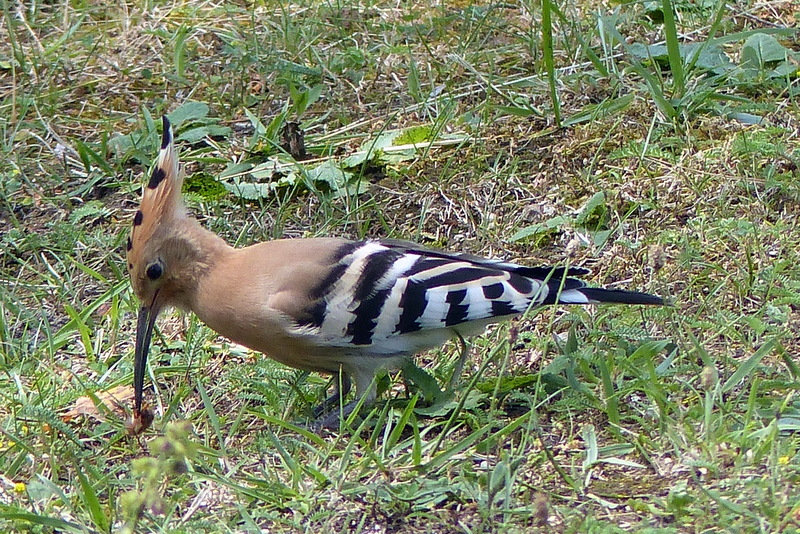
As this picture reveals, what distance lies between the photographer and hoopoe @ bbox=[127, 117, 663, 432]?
266cm

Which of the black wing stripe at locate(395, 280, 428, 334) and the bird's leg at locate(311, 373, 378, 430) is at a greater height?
the black wing stripe at locate(395, 280, 428, 334)

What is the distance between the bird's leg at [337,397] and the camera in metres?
2.69

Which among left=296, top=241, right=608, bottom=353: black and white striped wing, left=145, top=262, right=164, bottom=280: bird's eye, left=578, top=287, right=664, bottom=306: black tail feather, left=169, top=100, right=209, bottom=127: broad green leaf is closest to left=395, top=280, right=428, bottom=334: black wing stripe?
left=296, top=241, right=608, bottom=353: black and white striped wing

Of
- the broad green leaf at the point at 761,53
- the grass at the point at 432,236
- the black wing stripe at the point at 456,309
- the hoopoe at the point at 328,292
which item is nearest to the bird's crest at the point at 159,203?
the hoopoe at the point at 328,292

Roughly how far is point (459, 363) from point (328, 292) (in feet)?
1.21

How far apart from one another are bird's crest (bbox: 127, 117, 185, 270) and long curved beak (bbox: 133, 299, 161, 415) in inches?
4.8

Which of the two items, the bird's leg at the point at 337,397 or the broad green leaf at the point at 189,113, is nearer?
the bird's leg at the point at 337,397

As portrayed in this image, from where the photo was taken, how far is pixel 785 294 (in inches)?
113

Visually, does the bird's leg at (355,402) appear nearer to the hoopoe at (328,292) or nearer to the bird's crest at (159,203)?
the hoopoe at (328,292)

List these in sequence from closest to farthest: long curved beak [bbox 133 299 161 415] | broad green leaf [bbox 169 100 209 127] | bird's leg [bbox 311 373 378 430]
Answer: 1. bird's leg [bbox 311 373 378 430]
2. long curved beak [bbox 133 299 161 415]
3. broad green leaf [bbox 169 100 209 127]

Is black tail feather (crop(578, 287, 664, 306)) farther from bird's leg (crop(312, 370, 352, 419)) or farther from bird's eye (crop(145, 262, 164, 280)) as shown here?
bird's eye (crop(145, 262, 164, 280))

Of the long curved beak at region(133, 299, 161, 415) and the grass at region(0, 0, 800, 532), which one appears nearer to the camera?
the grass at region(0, 0, 800, 532)

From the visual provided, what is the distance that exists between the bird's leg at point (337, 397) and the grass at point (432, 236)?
42mm

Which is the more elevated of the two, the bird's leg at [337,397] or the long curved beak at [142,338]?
the long curved beak at [142,338]
